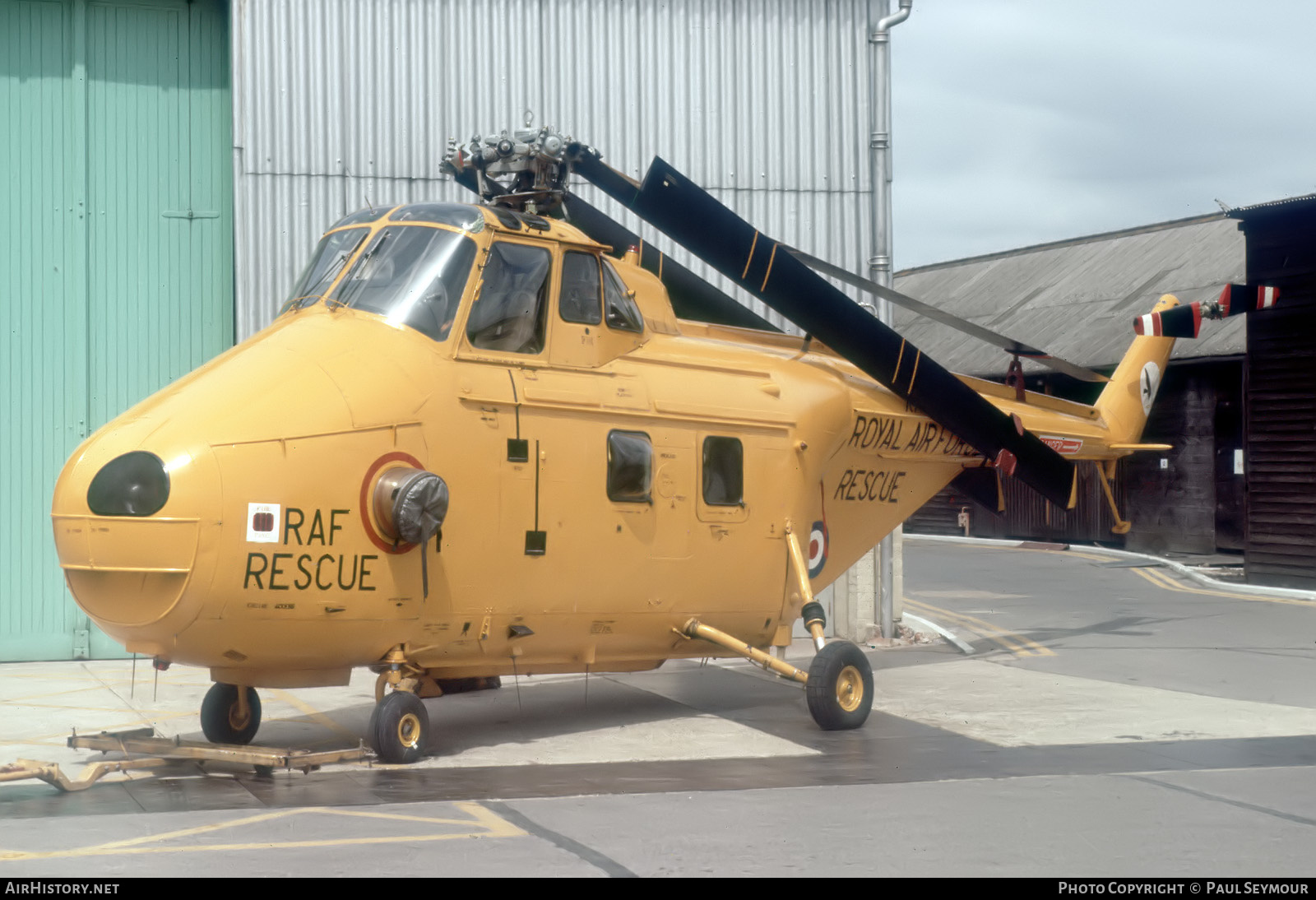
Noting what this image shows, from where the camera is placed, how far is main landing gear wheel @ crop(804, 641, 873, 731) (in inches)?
434

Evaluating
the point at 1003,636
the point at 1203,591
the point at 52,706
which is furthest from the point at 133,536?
the point at 1203,591

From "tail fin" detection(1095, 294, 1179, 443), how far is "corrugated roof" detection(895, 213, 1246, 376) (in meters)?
13.0

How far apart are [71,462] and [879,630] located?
34.9ft

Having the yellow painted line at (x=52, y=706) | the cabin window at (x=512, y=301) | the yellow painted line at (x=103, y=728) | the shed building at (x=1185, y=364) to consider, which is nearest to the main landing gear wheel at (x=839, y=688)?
the cabin window at (x=512, y=301)

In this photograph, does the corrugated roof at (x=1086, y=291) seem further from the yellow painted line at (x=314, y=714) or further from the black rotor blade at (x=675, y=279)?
the yellow painted line at (x=314, y=714)

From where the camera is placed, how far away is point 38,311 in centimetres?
1534

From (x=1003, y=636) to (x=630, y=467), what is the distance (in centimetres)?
855

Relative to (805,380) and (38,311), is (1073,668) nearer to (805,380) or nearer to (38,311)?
(805,380)

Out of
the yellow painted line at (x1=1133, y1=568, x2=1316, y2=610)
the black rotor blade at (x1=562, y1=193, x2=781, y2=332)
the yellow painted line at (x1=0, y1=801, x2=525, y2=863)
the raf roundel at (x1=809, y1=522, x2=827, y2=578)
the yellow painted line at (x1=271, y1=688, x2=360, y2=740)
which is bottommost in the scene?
the yellow painted line at (x1=1133, y1=568, x2=1316, y2=610)

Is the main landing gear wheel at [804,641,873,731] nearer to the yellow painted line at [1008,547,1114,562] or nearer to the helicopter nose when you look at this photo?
the helicopter nose

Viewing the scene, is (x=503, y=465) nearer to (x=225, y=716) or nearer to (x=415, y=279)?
(x=415, y=279)

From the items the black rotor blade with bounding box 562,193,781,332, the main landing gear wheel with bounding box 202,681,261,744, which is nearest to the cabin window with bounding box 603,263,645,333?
the black rotor blade with bounding box 562,193,781,332

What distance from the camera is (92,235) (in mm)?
15555
